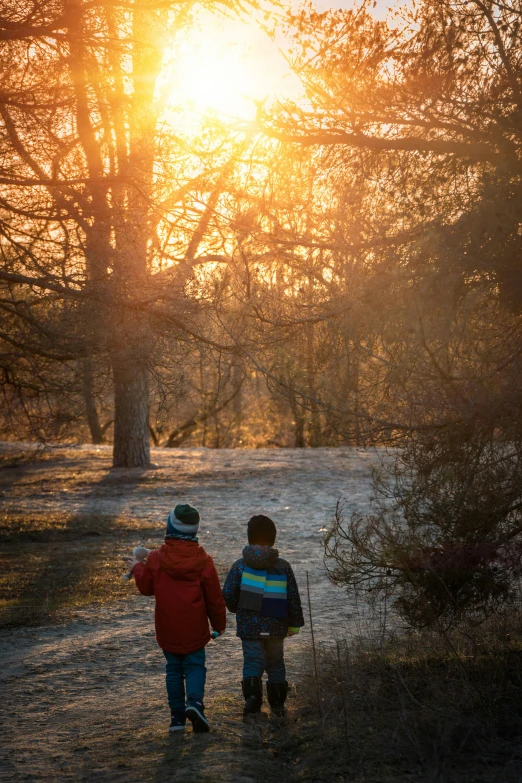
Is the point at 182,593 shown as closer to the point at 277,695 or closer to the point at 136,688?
the point at 277,695

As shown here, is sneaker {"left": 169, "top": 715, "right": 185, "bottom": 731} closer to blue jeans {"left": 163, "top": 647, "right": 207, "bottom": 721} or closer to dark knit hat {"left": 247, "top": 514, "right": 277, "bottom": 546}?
blue jeans {"left": 163, "top": 647, "right": 207, "bottom": 721}

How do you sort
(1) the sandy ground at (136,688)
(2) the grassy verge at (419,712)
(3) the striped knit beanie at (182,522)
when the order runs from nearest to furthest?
(2) the grassy verge at (419,712) → (1) the sandy ground at (136,688) → (3) the striped knit beanie at (182,522)

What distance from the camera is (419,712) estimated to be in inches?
217

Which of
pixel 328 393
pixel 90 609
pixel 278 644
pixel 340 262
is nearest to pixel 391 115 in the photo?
pixel 340 262

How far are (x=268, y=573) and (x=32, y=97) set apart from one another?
5.52 meters

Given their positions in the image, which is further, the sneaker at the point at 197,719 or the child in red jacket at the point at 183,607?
the child in red jacket at the point at 183,607

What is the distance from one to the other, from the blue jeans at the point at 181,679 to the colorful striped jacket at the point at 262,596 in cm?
46

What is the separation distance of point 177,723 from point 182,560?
39.7 inches

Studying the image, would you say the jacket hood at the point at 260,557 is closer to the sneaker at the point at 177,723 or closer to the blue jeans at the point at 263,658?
the blue jeans at the point at 263,658

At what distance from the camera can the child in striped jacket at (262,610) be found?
19.0ft

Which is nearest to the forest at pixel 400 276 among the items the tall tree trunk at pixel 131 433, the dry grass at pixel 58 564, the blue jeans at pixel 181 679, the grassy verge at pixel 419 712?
the grassy verge at pixel 419 712

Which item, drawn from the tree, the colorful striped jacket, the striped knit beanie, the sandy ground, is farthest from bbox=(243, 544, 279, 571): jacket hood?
the tree

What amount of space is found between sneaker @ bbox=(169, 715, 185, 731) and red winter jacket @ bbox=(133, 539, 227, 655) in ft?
1.36

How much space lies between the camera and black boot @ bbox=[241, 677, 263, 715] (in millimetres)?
5730
